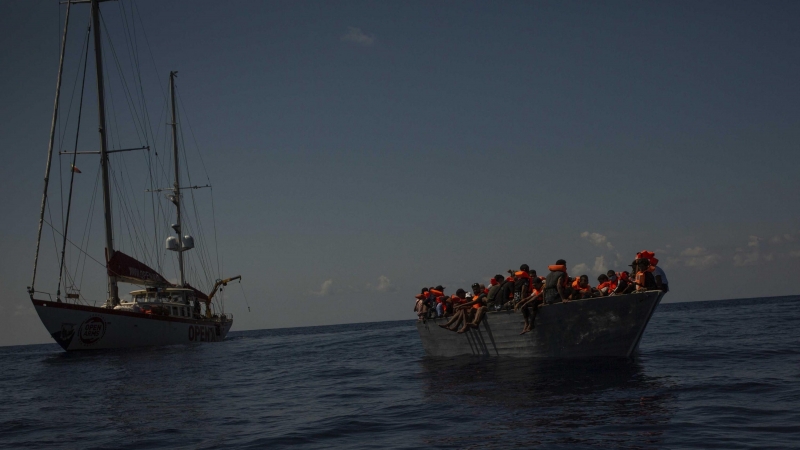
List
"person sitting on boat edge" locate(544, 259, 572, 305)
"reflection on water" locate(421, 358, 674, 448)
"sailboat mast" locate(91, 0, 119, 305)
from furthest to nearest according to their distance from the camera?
"sailboat mast" locate(91, 0, 119, 305), "person sitting on boat edge" locate(544, 259, 572, 305), "reflection on water" locate(421, 358, 674, 448)

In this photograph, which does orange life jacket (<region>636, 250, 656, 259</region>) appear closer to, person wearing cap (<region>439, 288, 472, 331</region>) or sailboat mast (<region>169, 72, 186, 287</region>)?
person wearing cap (<region>439, 288, 472, 331</region>)

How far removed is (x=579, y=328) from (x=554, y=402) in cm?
599

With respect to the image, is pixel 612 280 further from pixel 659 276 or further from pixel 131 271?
pixel 131 271

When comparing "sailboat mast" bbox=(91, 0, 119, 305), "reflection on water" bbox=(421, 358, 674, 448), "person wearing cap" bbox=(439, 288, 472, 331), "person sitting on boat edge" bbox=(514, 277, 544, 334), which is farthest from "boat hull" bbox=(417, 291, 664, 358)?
"sailboat mast" bbox=(91, 0, 119, 305)

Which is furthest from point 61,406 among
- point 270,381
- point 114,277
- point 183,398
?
point 114,277

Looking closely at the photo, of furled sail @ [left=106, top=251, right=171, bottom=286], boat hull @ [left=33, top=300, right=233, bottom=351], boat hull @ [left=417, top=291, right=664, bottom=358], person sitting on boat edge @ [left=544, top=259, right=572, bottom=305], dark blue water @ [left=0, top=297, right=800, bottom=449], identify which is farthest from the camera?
furled sail @ [left=106, top=251, right=171, bottom=286]

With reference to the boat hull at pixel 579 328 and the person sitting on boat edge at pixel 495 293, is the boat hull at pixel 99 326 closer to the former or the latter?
the boat hull at pixel 579 328

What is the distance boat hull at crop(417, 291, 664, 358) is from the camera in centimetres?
1656

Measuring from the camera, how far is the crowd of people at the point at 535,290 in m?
17.0

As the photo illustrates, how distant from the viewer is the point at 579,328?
1728 centimetres

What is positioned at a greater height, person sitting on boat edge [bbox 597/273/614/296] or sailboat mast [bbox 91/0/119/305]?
sailboat mast [bbox 91/0/119/305]

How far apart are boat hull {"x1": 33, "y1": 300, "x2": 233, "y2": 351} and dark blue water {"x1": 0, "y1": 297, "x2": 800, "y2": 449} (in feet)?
49.5

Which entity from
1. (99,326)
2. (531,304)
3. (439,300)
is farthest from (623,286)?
(99,326)

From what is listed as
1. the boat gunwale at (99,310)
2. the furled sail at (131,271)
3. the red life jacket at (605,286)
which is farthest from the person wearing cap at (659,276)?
the furled sail at (131,271)
